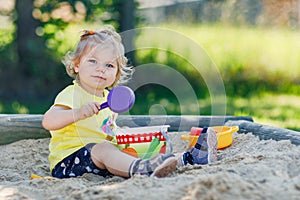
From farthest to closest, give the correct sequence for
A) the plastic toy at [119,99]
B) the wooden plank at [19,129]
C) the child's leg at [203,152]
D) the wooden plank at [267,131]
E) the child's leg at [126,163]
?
the wooden plank at [19,129], the wooden plank at [267,131], the child's leg at [203,152], the plastic toy at [119,99], the child's leg at [126,163]

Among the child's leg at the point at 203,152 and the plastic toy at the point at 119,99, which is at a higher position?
the plastic toy at the point at 119,99

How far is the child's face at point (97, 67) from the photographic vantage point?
100 inches

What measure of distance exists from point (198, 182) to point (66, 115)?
828mm

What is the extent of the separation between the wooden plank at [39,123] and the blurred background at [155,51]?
5.07ft

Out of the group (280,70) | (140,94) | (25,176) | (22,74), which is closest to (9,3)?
(22,74)

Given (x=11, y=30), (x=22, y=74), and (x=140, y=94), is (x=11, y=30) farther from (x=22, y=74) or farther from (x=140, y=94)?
(x=140, y=94)

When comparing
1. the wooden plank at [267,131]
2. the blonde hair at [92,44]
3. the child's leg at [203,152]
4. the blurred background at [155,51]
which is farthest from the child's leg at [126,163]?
the blurred background at [155,51]

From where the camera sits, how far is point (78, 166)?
96.5 inches

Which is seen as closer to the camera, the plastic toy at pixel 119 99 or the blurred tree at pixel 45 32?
the plastic toy at pixel 119 99

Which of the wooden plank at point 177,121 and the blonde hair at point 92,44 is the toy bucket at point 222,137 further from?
the blonde hair at point 92,44

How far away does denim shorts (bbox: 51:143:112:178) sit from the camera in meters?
2.43

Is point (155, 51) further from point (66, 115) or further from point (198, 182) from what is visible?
point (198, 182)

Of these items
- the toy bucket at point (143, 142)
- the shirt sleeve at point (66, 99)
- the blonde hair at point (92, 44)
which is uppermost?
the blonde hair at point (92, 44)

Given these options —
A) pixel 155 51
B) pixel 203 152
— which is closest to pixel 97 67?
pixel 203 152
